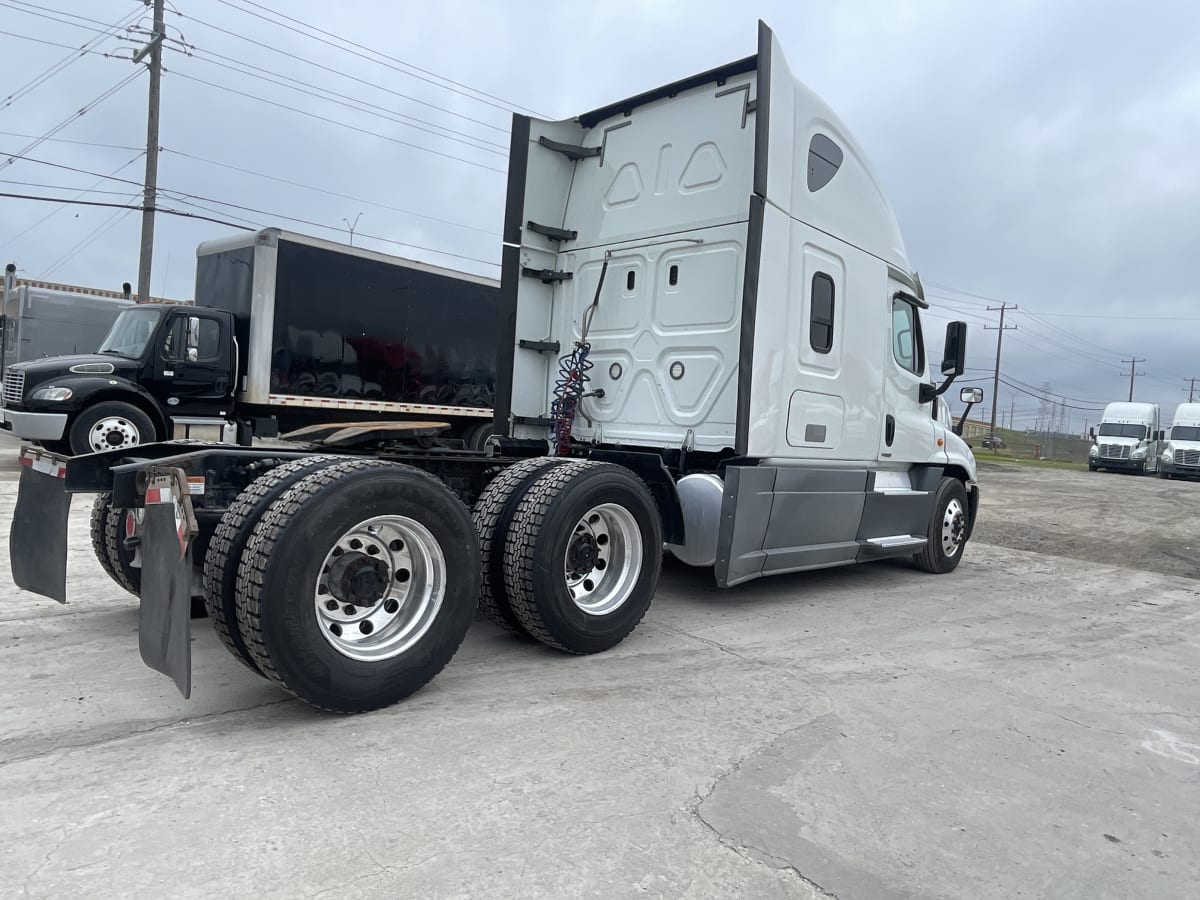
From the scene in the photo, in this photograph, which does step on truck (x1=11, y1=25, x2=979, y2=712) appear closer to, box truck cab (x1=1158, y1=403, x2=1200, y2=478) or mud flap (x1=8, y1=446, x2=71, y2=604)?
mud flap (x1=8, y1=446, x2=71, y2=604)

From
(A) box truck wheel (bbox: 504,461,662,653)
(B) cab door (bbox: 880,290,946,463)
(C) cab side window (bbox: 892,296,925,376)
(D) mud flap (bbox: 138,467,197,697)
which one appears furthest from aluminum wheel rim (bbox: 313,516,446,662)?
(C) cab side window (bbox: 892,296,925,376)

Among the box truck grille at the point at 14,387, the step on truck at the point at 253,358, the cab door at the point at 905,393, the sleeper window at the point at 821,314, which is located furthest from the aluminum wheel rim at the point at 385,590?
the box truck grille at the point at 14,387

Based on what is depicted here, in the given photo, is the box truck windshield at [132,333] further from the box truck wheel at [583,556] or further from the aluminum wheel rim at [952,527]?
the aluminum wheel rim at [952,527]

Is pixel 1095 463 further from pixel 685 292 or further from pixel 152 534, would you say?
pixel 152 534

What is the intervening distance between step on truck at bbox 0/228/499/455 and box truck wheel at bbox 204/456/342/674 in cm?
690

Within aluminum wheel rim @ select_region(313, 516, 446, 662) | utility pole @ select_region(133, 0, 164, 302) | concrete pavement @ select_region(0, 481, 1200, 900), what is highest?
utility pole @ select_region(133, 0, 164, 302)

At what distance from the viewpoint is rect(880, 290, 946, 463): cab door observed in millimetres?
6816

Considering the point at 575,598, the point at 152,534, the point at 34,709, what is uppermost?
the point at 152,534

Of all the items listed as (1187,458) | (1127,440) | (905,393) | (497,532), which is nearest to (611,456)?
(497,532)

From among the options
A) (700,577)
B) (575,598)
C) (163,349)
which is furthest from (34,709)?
(163,349)

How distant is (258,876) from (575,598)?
8.19 feet

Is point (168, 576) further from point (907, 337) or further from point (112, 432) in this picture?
point (112, 432)

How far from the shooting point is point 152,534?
329 cm

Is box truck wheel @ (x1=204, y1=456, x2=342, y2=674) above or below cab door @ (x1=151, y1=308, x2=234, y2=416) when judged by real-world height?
below
